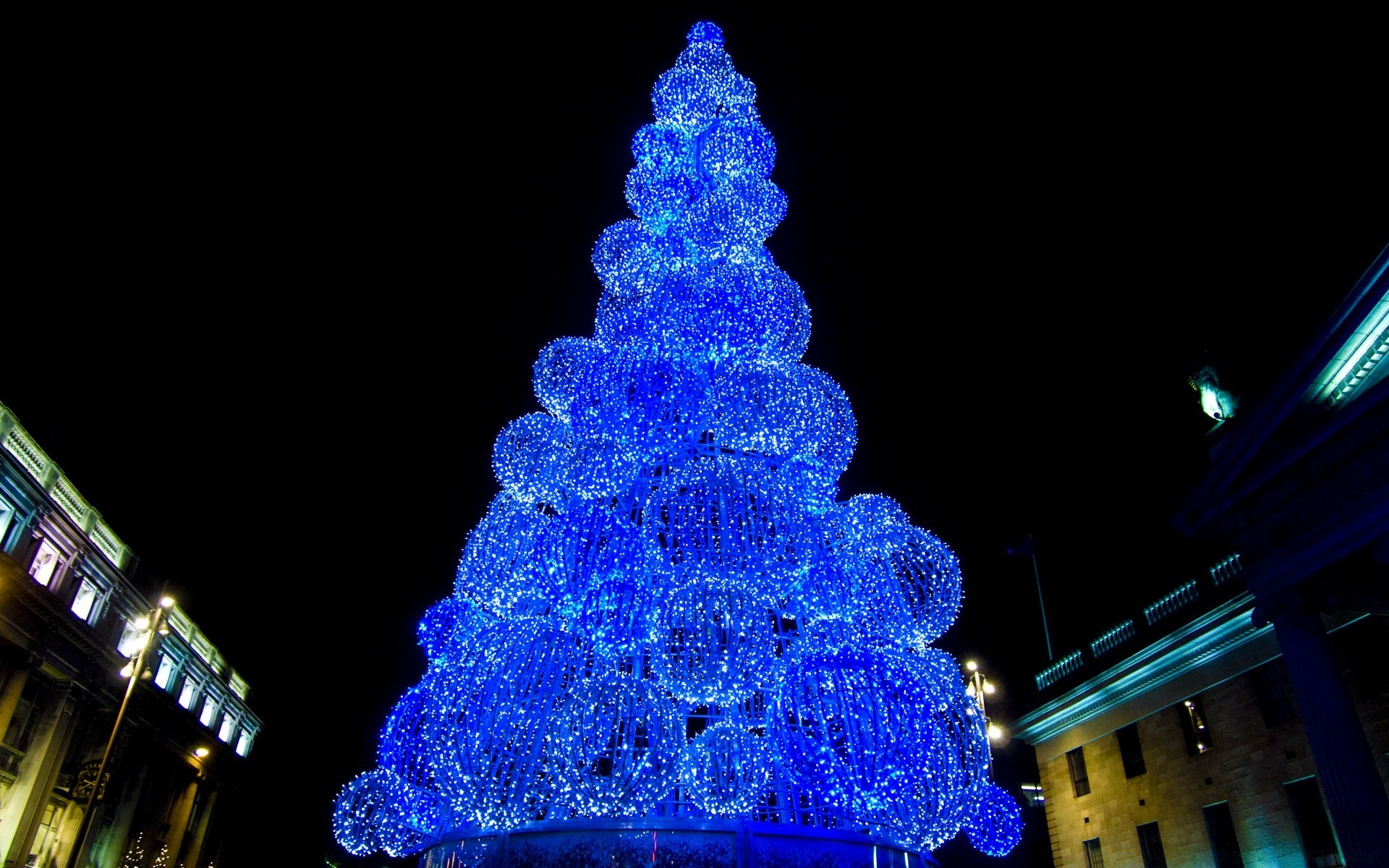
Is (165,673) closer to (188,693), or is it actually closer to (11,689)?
(188,693)

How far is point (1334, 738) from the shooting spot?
1102 centimetres

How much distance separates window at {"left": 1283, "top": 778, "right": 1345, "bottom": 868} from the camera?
1376 cm

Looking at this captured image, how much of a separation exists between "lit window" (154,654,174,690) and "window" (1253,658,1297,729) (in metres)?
35.1

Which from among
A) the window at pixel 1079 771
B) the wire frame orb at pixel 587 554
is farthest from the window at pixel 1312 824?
the wire frame orb at pixel 587 554

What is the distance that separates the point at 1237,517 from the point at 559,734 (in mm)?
12588

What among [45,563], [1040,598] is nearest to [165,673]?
[45,563]

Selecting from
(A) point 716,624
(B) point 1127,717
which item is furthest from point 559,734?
(B) point 1127,717

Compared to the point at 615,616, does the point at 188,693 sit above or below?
above

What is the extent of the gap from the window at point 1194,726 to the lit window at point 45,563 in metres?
28.6

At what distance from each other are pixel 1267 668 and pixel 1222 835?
356cm

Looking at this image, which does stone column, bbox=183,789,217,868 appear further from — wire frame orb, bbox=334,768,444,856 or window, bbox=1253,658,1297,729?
window, bbox=1253,658,1297,729

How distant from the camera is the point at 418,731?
7.18 meters

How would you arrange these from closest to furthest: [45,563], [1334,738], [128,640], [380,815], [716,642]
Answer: [716,642]
[380,815]
[1334,738]
[45,563]
[128,640]

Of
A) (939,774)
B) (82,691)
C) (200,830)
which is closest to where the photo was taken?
(939,774)
